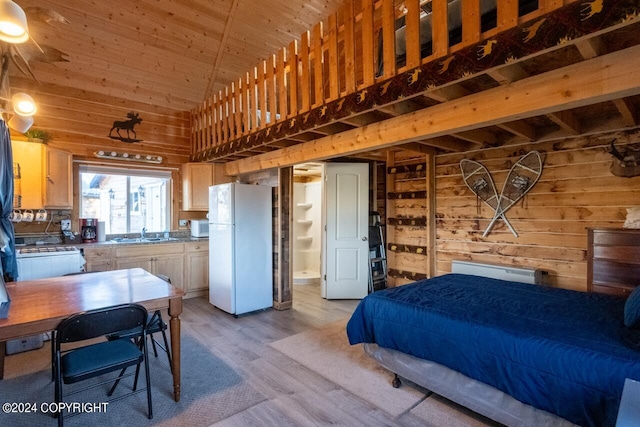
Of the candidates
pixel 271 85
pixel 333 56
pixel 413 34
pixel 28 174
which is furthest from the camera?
pixel 28 174

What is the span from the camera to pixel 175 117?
Answer: 5367 millimetres

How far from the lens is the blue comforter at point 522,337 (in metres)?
1.62

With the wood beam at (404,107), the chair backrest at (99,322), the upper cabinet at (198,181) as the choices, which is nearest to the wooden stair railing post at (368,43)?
the wood beam at (404,107)

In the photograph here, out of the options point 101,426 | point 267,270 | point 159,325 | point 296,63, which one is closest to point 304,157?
point 296,63

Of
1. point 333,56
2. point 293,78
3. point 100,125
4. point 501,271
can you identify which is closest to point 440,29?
point 333,56

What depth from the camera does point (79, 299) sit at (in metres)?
2.18

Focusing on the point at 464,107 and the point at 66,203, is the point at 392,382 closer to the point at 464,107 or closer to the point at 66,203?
the point at 464,107

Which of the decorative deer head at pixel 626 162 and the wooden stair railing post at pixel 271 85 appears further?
the wooden stair railing post at pixel 271 85

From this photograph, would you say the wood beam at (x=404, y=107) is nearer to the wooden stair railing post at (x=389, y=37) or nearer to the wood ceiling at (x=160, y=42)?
the wooden stair railing post at (x=389, y=37)

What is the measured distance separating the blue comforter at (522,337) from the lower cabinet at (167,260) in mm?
2951

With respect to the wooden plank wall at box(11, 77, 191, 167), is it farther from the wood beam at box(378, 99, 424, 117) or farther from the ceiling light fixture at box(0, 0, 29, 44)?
the wood beam at box(378, 99, 424, 117)

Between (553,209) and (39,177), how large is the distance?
5651mm

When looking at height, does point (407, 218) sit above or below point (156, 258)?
above

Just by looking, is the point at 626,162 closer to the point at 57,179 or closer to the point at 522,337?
the point at 522,337
